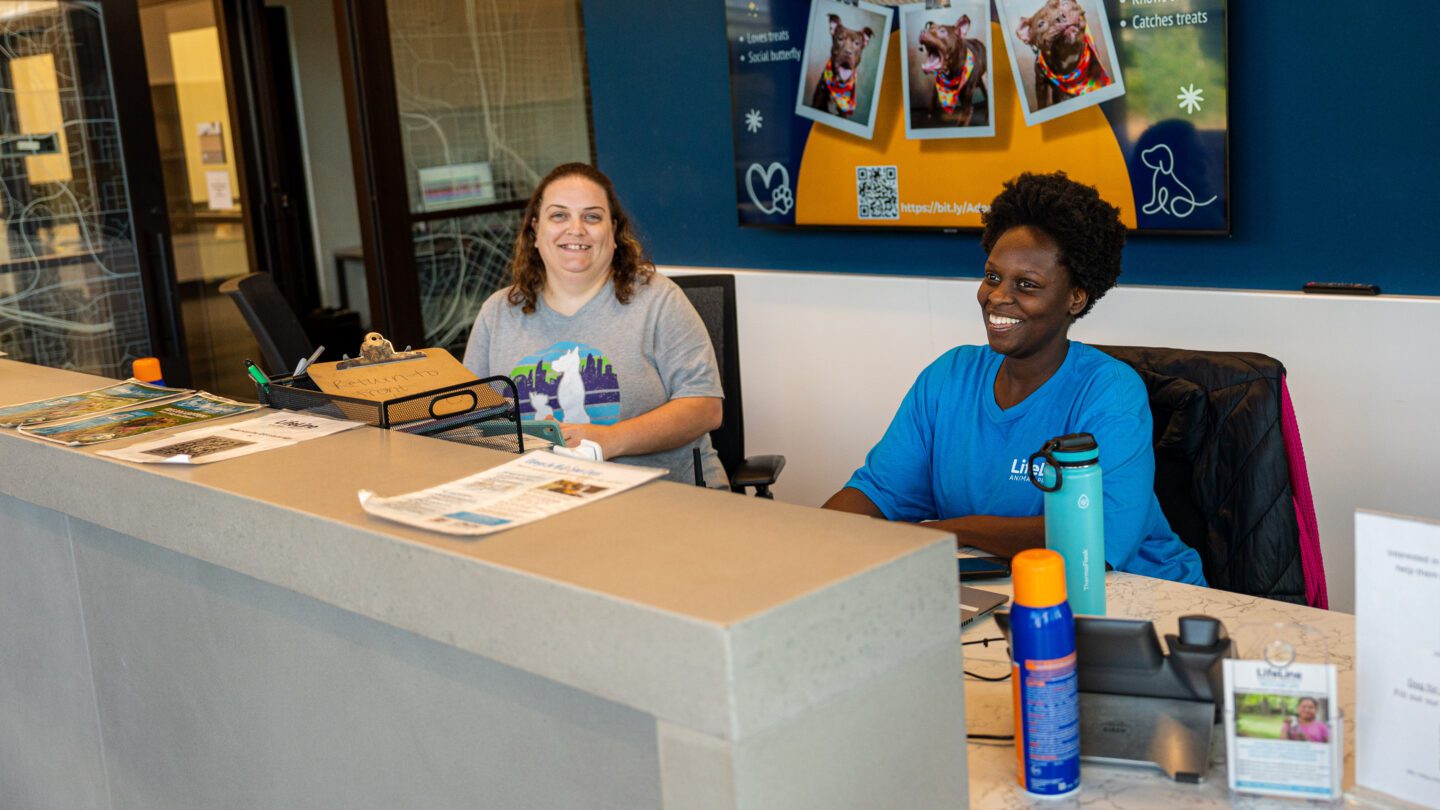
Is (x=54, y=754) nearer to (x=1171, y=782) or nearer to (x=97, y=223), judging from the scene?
(x=1171, y=782)

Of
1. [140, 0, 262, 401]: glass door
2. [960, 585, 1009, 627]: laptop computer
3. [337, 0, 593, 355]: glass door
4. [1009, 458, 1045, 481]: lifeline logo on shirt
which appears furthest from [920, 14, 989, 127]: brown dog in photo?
[140, 0, 262, 401]: glass door

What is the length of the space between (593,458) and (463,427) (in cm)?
20

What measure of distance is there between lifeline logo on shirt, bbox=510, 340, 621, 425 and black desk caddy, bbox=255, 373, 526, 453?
3.64ft

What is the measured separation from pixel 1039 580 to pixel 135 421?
1.33 meters

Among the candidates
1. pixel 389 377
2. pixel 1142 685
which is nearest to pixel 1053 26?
pixel 389 377

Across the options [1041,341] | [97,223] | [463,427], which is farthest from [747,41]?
[97,223]

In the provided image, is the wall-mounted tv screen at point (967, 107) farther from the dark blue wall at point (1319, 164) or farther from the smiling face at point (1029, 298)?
the smiling face at point (1029, 298)

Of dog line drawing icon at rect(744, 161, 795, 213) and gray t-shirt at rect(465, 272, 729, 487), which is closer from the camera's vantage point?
gray t-shirt at rect(465, 272, 729, 487)

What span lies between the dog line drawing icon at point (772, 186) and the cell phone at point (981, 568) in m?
2.11

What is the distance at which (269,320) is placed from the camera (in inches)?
144

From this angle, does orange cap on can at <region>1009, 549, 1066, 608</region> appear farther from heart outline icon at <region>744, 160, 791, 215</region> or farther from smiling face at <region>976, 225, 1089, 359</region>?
heart outline icon at <region>744, 160, 791, 215</region>

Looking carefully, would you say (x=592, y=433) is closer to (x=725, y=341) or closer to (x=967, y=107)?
(x=725, y=341)

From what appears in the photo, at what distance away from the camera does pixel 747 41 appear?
3.98 metres

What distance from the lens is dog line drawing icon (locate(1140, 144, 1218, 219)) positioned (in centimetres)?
303
